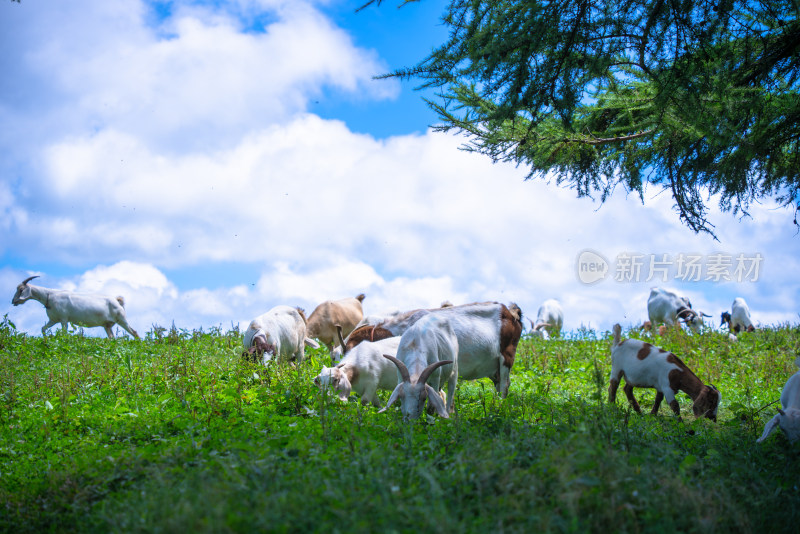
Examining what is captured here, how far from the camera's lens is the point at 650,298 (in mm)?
23125

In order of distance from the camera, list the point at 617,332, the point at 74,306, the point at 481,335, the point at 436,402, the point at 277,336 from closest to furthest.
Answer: the point at 436,402
the point at 481,335
the point at 617,332
the point at 277,336
the point at 74,306

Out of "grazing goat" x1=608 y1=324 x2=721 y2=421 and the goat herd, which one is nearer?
the goat herd

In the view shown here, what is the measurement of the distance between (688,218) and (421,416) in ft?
18.6

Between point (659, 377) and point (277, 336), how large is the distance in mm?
7128

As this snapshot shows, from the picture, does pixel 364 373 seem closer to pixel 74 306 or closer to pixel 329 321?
pixel 329 321

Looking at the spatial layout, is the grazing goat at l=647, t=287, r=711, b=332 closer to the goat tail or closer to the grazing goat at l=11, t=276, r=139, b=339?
the goat tail

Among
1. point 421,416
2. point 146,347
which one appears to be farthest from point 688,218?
point 146,347

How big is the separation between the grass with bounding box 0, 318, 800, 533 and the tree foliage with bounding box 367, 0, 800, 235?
11.4 ft

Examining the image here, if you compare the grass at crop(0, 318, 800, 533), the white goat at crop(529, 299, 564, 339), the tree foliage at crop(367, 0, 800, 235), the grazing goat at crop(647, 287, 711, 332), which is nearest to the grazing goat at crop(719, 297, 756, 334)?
the grazing goat at crop(647, 287, 711, 332)

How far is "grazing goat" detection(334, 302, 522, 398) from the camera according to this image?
9.09 metres

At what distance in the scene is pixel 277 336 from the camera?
39.5 ft

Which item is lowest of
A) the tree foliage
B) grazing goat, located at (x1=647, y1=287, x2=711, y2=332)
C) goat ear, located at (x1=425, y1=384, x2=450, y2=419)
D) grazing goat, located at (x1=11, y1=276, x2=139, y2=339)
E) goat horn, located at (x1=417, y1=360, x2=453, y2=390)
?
grazing goat, located at (x1=11, y1=276, x2=139, y2=339)

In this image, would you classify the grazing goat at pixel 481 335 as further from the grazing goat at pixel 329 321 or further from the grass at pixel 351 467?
the grazing goat at pixel 329 321

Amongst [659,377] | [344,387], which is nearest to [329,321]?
[344,387]
